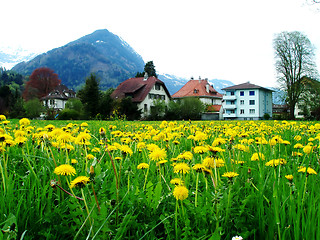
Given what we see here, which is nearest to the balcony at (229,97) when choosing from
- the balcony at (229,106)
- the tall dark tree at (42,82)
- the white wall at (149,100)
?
the balcony at (229,106)

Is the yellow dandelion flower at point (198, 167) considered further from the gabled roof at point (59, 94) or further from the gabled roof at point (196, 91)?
the gabled roof at point (59, 94)

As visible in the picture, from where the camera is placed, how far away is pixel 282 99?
1447 inches

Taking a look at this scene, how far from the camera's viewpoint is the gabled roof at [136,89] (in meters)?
48.3

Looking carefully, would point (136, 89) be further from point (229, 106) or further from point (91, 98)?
point (229, 106)

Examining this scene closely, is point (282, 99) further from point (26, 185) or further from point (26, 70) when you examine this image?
point (26, 70)

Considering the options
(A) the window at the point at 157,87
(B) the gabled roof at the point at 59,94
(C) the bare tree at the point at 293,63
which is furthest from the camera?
(B) the gabled roof at the point at 59,94

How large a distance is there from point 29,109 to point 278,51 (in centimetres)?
3851

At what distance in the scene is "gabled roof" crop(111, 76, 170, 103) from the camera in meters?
48.3

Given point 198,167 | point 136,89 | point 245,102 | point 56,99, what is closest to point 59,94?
point 56,99

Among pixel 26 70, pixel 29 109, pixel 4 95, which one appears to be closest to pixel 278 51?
pixel 29 109

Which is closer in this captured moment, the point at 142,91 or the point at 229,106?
the point at 142,91

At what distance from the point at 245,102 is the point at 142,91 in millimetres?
29489

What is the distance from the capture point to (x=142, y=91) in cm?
4956

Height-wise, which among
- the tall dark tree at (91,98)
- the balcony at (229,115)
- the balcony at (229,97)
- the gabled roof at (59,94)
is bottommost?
the balcony at (229,115)
